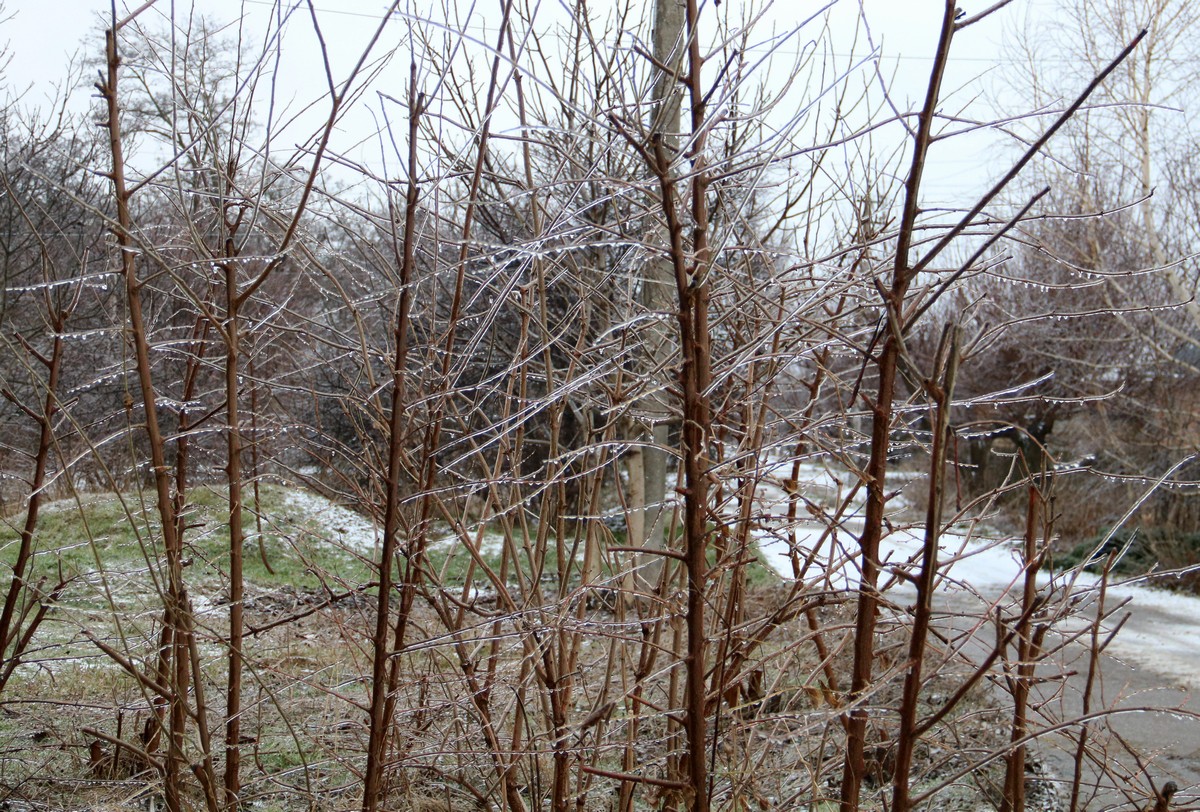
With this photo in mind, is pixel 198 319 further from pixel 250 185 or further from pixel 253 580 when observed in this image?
pixel 253 580

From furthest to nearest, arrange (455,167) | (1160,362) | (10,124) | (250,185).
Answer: (1160,362), (10,124), (250,185), (455,167)

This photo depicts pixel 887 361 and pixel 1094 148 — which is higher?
pixel 1094 148

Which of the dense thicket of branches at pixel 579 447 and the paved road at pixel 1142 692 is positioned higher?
the dense thicket of branches at pixel 579 447

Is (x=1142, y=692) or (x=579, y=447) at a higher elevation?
(x=579, y=447)

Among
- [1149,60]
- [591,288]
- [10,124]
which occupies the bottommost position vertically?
[591,288]

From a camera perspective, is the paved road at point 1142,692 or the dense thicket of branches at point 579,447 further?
the paved road at point 1142,692

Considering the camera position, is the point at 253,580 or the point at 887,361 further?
the point at 253,580

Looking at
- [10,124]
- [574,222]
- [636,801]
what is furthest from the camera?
[10,124]

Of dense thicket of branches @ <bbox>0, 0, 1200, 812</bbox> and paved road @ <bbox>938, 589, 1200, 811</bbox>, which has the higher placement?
dense thicket of branches @ <bbox>0, 0, 1200, 812</bbox>

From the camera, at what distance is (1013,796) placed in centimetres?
185

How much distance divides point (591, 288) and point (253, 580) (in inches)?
311

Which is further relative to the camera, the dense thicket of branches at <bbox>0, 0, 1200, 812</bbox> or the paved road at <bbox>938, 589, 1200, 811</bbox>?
the paved road at <bbox>938, 589, 1200, 811</bbox>

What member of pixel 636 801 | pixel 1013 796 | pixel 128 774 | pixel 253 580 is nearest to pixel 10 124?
pixel 253 580

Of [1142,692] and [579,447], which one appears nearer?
[579,447]
